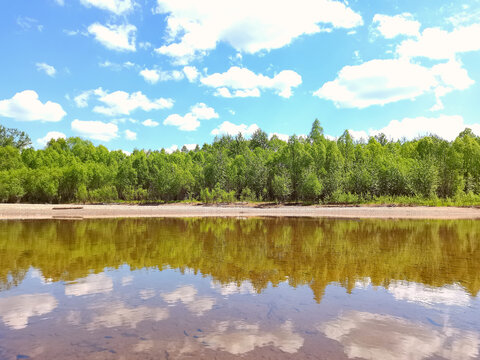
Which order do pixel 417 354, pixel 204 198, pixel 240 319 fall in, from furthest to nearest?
pixel 204 198, pixel 240 319, pixel 417 354

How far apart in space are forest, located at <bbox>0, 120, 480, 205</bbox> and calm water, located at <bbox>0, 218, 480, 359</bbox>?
160 feet

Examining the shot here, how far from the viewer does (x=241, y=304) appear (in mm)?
8539

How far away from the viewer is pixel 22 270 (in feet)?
41.6

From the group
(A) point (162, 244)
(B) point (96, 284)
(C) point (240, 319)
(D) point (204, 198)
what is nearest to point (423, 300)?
(C) point (240, 319)

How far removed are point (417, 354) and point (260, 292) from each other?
472cm

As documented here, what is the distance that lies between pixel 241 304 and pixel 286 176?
6391cm

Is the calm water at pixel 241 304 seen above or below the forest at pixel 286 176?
below

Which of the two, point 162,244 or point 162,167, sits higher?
point 162,167

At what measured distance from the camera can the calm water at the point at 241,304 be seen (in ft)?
20.0

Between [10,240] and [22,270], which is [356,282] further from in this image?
[10,240]

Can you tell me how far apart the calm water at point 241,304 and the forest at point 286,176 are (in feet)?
160

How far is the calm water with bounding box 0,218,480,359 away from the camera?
6.09 m

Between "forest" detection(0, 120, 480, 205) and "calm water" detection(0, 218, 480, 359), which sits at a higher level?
"forest" detection(0, 120, 480, 205)

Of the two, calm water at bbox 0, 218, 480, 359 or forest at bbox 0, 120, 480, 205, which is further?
forest at bbox 0, 120, 480, 205
